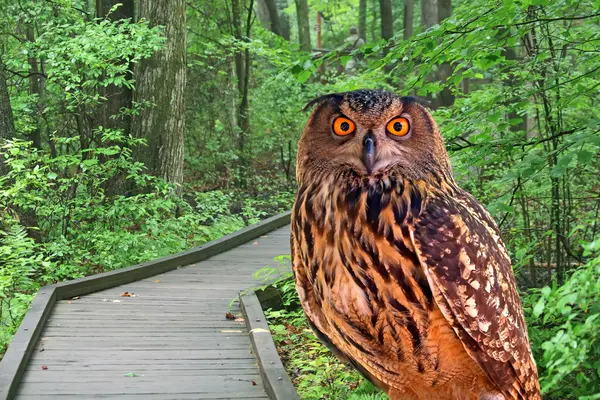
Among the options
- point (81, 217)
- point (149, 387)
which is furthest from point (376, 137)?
point (81, 217)

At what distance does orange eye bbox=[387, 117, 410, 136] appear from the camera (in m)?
2.00

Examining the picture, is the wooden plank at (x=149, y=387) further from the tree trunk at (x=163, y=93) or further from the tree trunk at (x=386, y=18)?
the tree trunk at (x=386, y=18)

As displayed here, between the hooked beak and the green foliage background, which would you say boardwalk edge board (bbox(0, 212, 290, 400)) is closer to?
the green foliage background

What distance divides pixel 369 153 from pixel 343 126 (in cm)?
17

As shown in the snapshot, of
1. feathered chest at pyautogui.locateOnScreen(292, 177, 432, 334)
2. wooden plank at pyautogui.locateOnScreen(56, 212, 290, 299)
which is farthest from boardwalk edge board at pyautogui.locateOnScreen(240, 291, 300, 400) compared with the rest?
feathered chest at pyautogui.locateOnScreen(292, 177, 432, 334)

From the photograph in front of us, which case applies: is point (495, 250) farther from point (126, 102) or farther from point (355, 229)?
point (126, 102)

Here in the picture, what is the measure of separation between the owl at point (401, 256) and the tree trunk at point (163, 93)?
8.00 m

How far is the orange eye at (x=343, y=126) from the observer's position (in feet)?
6.66

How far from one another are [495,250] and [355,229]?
20.9 inches

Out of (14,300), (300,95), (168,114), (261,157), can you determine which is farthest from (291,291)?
(261,157)

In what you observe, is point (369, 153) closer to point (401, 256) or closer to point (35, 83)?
point (401, 256)

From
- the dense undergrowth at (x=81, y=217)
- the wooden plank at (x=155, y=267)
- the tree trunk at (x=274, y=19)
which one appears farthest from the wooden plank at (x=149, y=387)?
the tree trunk at (x=274, y=19)

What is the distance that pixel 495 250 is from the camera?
2.11 metres

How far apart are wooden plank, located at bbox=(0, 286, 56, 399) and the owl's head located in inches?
125
